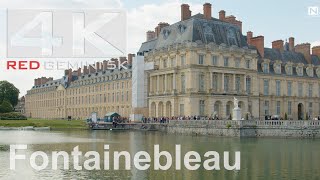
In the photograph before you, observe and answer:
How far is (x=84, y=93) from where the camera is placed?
4136 inches

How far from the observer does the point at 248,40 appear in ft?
257

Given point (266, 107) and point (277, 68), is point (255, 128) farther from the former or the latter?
point (277, 68)

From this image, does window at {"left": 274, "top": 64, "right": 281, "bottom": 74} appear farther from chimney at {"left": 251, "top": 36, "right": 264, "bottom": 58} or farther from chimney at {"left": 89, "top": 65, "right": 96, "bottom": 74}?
chimney at {"left": 89, "top": 65, "right": 96, "bottom": 74}

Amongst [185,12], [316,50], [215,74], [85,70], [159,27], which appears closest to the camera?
[215,74]

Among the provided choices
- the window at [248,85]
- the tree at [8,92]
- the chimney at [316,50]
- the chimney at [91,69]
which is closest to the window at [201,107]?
the window at [248,85]

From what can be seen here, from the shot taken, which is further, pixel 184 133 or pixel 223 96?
pixel 223 96

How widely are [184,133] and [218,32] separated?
67.2 ft

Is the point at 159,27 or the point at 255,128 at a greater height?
the point at 159,27

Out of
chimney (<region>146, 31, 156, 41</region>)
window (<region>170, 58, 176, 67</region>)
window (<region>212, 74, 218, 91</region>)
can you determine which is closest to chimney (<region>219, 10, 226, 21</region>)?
window (<region>212, 74, 218, 91</region>)

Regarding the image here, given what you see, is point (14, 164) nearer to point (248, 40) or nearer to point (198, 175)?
point (198, 175)

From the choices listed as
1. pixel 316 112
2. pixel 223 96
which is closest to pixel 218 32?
pixel 223 96

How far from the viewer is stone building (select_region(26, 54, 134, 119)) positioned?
284 feet

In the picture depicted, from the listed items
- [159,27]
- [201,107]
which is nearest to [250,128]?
[201,107]

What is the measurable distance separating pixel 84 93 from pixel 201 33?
45.3m
